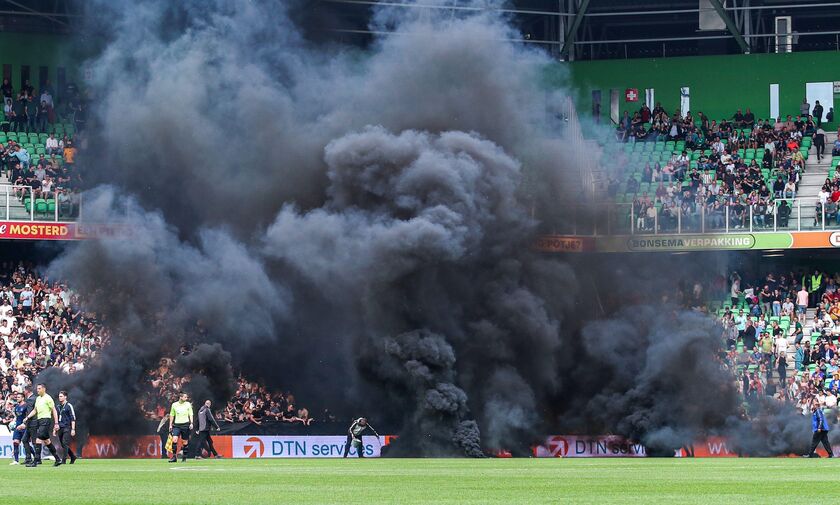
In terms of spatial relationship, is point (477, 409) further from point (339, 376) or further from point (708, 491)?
point (708, 491)

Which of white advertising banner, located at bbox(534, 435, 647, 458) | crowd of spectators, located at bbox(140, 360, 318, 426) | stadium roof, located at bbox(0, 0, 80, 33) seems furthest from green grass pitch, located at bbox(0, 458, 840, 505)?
stadium roof, located at bbox(0, 0, 80, 33)

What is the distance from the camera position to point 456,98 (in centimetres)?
5178

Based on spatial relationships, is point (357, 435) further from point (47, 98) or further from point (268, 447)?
point (47, 98)

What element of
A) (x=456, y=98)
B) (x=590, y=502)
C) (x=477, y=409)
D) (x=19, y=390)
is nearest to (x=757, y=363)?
(x=477, y=409)

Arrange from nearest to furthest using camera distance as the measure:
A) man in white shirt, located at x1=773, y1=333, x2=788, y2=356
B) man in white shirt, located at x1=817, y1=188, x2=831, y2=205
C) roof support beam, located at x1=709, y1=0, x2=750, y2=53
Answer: man in white shirt, located at x1=773, y1=333, x2=788, y2=356, man in white shirt, located at x1=817, y1=188, x2=831, y2=205, roof support beam, located at x1=709, y1=0, x2=750, y2=53

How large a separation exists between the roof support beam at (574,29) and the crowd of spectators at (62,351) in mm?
19530

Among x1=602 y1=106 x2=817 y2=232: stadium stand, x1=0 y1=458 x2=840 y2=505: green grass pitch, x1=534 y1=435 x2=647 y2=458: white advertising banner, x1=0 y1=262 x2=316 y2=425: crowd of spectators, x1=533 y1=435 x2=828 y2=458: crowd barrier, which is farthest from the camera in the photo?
x1=602 y1=106 x2=817 y2=232: stadium stand

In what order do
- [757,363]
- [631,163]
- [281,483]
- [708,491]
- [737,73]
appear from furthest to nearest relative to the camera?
[737,73] < [631,163] < [757,363] < [281,483] < [708,491]

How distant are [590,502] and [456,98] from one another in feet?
112

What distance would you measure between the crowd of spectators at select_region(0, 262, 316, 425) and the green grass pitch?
1492 cm

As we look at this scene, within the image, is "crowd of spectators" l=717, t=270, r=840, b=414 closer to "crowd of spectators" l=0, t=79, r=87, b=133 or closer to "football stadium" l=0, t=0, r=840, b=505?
"football stadium" l=0, t=0, r=840, b=505

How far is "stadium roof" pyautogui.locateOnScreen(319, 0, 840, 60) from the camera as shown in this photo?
5788 cm

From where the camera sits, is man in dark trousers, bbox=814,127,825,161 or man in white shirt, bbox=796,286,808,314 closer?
man in white shirt, bbox=796,286,808,314

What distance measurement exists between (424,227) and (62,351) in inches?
559
